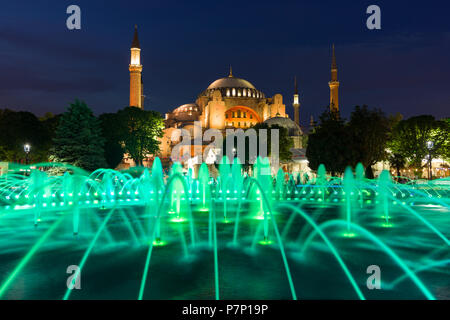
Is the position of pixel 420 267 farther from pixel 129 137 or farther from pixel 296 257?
pixel 129 137

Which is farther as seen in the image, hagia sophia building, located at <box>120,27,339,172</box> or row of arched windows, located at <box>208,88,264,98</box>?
row of arched windows, located at <box>208,88,264,98</box>

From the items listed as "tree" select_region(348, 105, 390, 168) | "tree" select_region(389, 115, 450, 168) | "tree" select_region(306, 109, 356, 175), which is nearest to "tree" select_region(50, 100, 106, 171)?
"tree" select_region(306, 109, 356, 175)

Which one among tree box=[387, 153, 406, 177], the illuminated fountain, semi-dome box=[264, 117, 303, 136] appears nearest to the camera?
the illuminated fountain

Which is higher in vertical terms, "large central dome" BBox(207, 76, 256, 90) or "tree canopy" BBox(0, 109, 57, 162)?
"large central dome" BBox(207, 76, 256, 90)

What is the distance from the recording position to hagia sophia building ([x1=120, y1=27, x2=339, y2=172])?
218 ft

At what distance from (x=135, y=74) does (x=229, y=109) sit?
87.1 ft

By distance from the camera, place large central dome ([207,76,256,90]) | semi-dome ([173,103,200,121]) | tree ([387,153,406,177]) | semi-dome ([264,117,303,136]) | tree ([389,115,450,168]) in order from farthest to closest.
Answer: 1. large central dome ([207,76,256,90])
2. semi-dome ([173,103,200,121])
3. semi-dome ([264,117,303,136])
4. tree ([387,153,406,177])
5. tree ([389,115,450,168])

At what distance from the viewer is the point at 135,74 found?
63.5m

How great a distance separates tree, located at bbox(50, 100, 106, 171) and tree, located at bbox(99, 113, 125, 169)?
9244 millimetres

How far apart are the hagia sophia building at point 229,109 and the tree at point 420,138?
2661 centimetres

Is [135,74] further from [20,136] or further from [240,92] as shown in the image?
[240,92]

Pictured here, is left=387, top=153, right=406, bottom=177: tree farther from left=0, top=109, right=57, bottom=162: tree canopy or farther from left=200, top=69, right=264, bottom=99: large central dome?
left=200, top=69, right=264, bottom=99: large central dome

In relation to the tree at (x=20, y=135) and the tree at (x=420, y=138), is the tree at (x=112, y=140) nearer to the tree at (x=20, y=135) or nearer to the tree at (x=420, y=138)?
the tree at (x=20, y=135)
